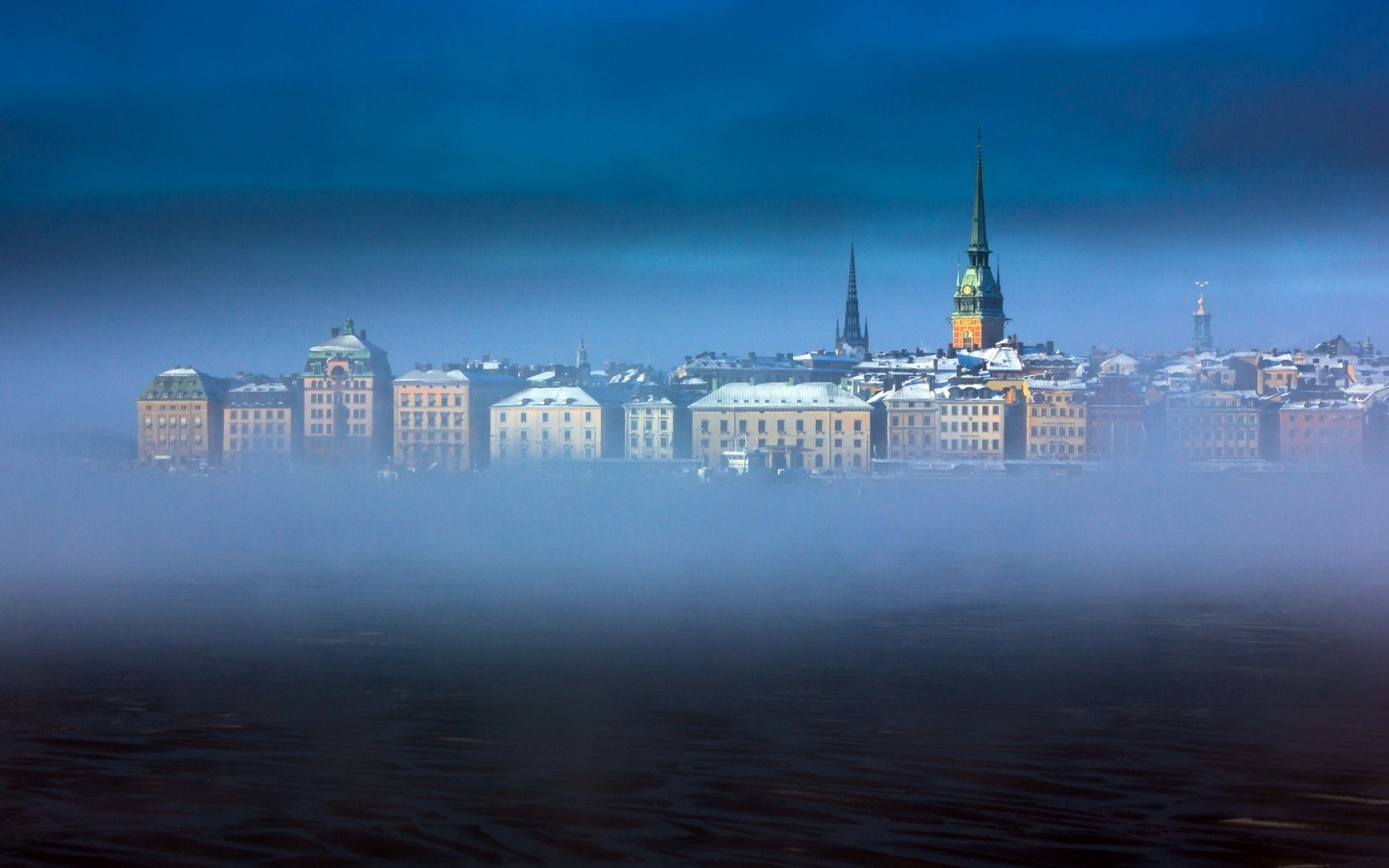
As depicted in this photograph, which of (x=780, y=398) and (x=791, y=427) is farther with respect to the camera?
(x=780, y=398)

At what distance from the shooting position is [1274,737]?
38.3 ft

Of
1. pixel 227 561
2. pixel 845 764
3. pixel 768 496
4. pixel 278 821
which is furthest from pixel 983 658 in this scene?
pixel 768 496

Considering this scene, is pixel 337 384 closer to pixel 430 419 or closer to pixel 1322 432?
pixel 430 419

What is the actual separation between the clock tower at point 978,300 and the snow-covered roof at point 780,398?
41.7m

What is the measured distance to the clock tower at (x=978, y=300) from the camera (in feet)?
478

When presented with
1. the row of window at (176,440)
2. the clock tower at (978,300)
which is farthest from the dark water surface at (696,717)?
the clock tower at (978,300)

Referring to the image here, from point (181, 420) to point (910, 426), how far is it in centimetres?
4753

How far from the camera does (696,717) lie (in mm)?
12625

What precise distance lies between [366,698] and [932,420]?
Answer: 96.9 metres

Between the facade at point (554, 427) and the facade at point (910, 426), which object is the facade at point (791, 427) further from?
the facade at point (554, 427)

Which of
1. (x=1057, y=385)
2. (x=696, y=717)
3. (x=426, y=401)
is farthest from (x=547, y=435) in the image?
(x=696, y=717)

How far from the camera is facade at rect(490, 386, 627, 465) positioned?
354ft

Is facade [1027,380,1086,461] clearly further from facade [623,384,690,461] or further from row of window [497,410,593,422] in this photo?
row of window [497,410,593,422]

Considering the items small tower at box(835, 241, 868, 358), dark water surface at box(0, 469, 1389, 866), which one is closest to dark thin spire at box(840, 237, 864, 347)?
small tower at box(835, 241, 868, 358)
